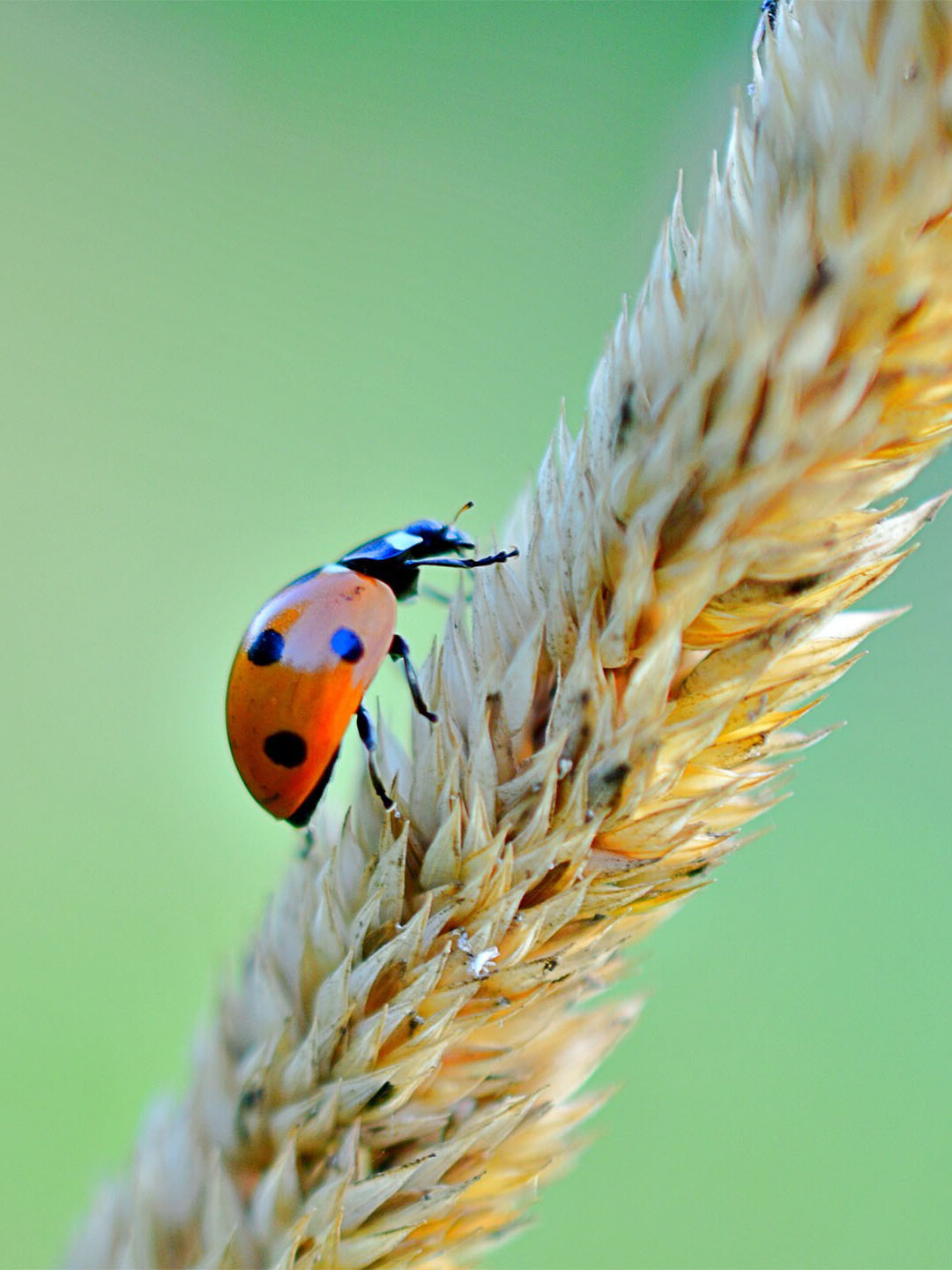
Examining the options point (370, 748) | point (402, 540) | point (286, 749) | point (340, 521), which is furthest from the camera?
point (340, 521)

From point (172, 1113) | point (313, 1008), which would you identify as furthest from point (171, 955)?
point (313, 1008)

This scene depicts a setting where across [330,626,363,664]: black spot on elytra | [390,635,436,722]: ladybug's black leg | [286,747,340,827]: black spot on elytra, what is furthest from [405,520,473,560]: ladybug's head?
[286,747,340,827]: black spot on elytra

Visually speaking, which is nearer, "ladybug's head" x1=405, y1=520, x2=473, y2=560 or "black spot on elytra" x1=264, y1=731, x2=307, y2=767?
"black spot on elytra" x1=264, y1=731, x2=307, y2=767

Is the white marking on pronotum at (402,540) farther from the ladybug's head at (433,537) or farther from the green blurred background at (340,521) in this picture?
the green blurred background at (340,521)

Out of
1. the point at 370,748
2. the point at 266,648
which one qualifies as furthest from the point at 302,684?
the point at 370,748

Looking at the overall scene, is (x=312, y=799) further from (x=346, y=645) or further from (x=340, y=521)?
(x=340, y=521)

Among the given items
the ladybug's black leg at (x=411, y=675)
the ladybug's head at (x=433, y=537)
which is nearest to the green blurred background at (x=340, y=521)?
the ladybug's black leg at (x=411, y=675)

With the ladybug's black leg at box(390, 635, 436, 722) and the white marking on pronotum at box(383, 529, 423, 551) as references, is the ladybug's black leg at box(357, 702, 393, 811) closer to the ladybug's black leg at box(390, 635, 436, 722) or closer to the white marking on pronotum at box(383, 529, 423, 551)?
the ladybug's black leg at box(390, 635, 436, 722)

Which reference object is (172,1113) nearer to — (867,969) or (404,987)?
(404,987)
